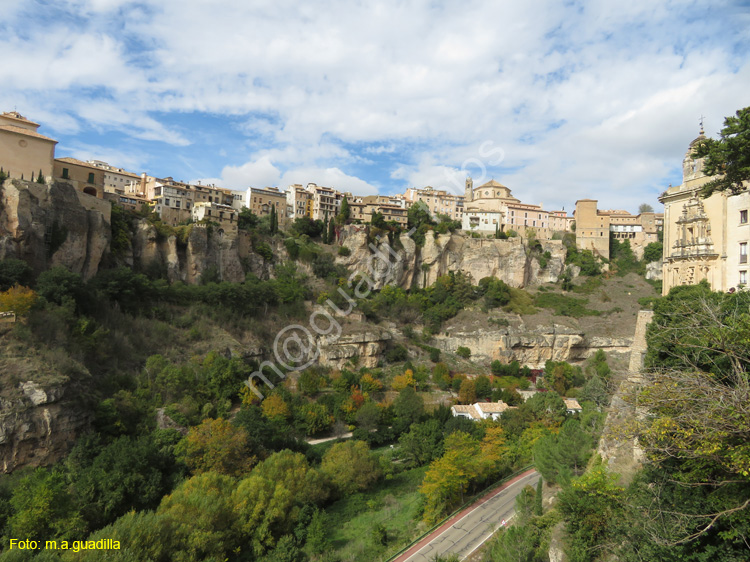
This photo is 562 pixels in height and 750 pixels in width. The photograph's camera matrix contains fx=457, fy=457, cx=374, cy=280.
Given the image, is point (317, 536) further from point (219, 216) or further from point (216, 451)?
point (219, 216)

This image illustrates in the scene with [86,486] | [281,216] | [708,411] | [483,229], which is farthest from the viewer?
[483,229]

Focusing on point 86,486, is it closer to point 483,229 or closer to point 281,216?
point 281,216

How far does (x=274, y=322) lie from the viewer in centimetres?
3503

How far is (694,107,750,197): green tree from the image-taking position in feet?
35.5

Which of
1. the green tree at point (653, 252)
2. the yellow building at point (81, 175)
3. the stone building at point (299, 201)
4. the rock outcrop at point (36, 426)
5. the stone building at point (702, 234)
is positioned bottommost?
the rock outcrop at point (36, 426)

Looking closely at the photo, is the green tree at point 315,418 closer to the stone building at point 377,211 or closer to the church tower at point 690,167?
the church tower at point 690,167

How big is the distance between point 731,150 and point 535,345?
31.1m

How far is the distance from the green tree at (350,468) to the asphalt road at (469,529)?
14.0ft

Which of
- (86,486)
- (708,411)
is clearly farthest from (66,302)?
(708,411)

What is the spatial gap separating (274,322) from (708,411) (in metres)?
31.3

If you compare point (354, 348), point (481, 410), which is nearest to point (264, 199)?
point (354, 348)

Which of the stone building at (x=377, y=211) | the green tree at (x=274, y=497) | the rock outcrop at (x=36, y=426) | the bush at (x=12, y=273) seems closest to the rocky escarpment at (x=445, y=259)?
the stone building at (x=377, y=211)

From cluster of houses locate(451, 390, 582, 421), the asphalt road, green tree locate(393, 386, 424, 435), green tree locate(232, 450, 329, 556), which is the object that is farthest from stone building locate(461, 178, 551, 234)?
green tree locate(232, 450, 329, 556)

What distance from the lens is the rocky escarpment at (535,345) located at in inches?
1572
